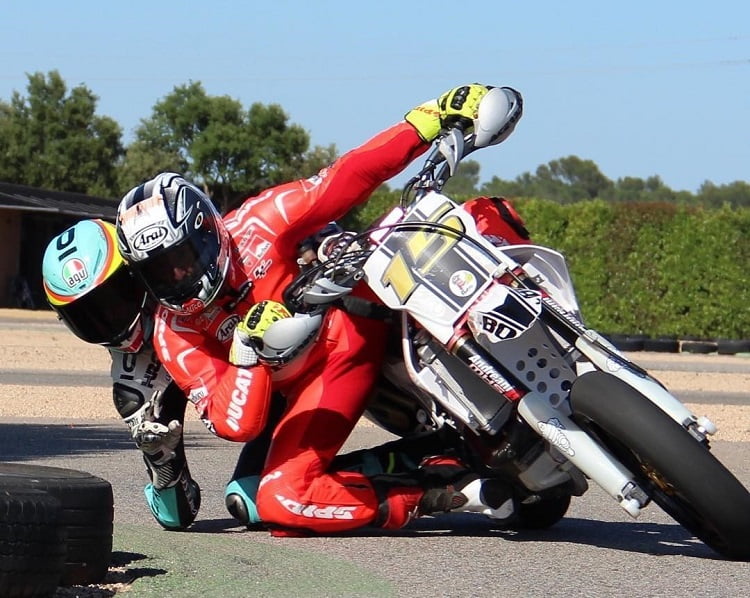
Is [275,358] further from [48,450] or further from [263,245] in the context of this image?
[48,450]

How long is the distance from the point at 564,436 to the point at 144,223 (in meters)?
1.84

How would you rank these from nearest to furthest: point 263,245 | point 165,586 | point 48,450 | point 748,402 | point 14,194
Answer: point 165,586 → point 263,245 → point 48,450 → point 748,402 → point 14,194

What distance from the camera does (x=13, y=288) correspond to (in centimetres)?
3922

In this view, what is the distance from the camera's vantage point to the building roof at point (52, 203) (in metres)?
36.4

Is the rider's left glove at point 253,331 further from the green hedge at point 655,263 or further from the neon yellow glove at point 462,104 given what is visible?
the green hedge at point 655,263

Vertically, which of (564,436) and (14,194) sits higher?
(564,436)

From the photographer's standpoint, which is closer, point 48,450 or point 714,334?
point 48,450

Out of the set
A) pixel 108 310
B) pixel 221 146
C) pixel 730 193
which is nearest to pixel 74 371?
pixel 108 310

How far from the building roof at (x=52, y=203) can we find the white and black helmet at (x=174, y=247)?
28875 millimetres

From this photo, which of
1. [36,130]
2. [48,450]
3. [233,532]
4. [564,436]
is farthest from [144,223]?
[36,130]

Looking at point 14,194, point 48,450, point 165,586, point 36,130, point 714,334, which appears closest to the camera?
A: point 165,586

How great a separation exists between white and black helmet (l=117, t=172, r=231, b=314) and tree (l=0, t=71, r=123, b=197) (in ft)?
182

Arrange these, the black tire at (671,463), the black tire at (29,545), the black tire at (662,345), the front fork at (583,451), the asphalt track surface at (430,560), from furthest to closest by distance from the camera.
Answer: the black tire at (662,345) < the front fork at (583,451) < the black tire at (671,463) < the asphalt track surface at (430,560) < the black tire at (29,545)

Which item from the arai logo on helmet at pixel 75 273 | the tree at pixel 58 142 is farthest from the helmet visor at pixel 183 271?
the tree at pixel 58 142
